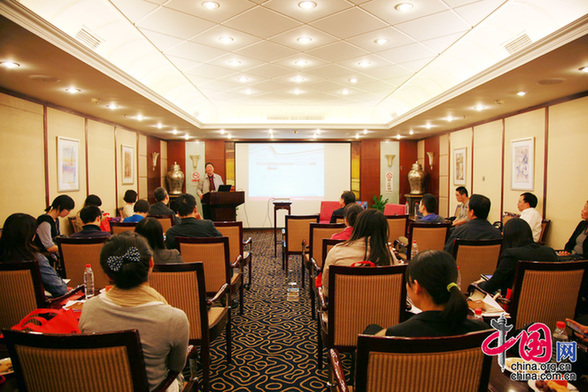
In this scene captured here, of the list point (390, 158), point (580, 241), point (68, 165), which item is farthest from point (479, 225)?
point (390, 158)

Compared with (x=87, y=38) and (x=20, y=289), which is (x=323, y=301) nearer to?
(x=20, y=289)

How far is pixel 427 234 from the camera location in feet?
13.3

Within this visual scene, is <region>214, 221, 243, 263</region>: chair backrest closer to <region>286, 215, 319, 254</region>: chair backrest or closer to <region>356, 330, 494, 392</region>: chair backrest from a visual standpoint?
<region>286, 215, 319, 254</region>: chair backrest

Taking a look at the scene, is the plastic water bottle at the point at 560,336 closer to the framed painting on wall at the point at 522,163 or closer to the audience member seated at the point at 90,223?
the audience member seated at the point at 90,223

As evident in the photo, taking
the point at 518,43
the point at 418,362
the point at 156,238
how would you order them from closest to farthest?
1. the point at 418,362
2. the point at 156,238
3. the point at 518,43

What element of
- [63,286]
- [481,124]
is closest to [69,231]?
[63,286]

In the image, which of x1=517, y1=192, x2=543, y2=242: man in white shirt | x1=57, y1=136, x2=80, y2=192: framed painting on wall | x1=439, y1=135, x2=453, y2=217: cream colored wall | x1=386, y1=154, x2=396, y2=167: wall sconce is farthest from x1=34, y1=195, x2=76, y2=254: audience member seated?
x1=386, y1=154, x2=396, y2=167: wall sconce

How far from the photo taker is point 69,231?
6.02m

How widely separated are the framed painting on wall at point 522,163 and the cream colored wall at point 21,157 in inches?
310

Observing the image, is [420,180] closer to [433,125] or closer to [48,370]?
[433,125]

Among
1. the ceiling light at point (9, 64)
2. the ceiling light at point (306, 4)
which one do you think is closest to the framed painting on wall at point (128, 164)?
the ceiling light at point (9, 64)

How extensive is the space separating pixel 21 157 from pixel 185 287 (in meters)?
4.20

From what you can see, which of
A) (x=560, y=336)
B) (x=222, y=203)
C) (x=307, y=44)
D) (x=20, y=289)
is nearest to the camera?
(x=560, y=336)

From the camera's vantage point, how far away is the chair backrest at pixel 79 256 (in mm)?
3104
